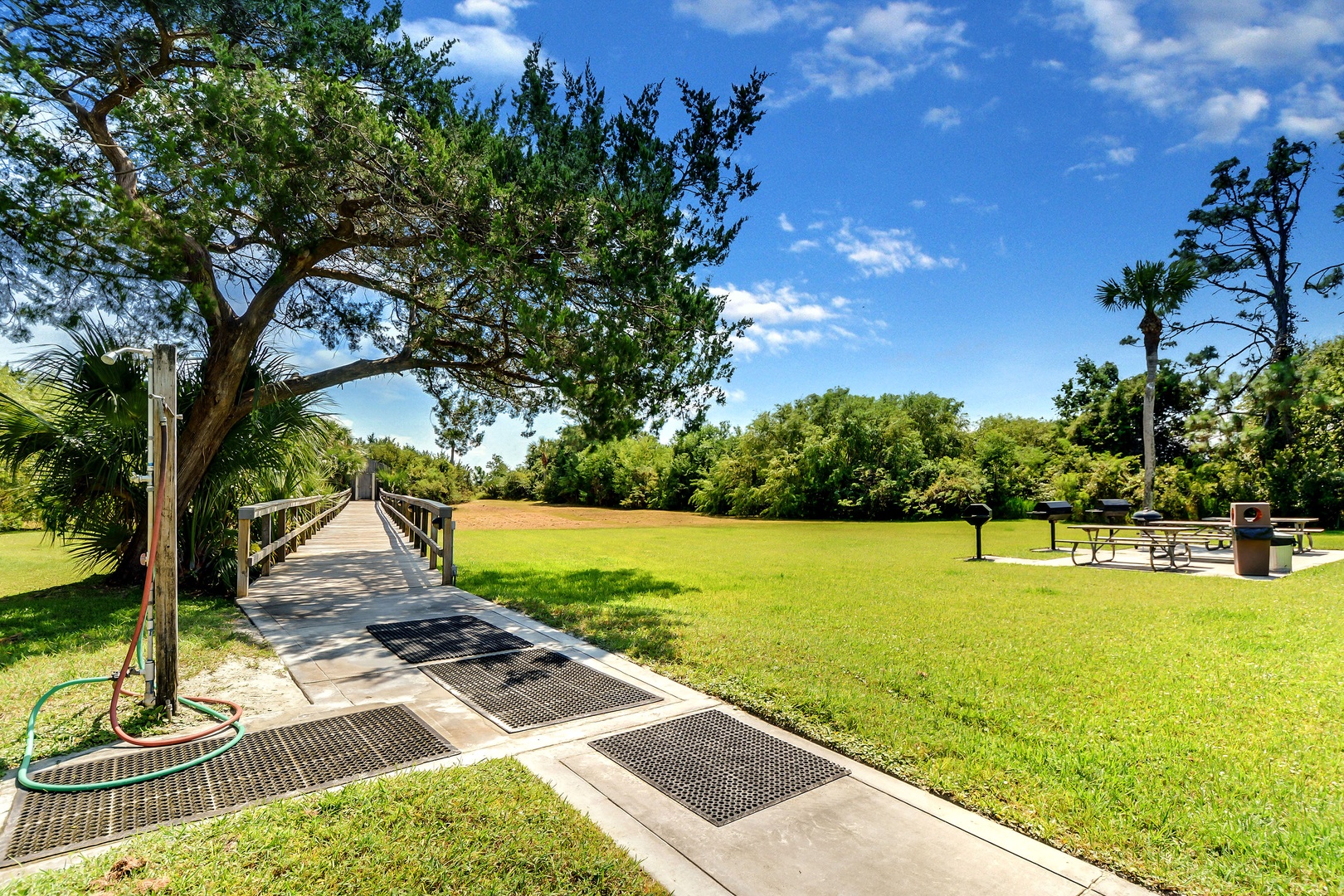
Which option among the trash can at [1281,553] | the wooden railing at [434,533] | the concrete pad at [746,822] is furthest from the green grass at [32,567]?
the trash can at [1281,553]

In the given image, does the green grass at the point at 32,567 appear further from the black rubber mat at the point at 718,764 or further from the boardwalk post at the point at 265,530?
the black rubber mat at the point at 718,764

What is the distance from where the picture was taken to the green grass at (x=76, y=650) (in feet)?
11.3

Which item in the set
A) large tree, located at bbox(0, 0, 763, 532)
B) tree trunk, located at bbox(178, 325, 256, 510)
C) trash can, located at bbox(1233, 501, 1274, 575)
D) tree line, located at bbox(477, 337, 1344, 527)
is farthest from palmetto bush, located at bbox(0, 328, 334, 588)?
trash can, located at bbox(1233, 501, 1274, 575)

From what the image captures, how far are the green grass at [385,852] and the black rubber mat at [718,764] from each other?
507 millimetres

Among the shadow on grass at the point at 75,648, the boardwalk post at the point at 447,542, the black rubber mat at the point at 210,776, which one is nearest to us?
the black rubber mat at the point at 210,776

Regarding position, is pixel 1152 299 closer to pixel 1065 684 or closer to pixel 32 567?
pixel 1065 684

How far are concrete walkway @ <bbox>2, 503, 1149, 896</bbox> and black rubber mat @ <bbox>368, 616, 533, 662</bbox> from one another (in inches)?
12.1

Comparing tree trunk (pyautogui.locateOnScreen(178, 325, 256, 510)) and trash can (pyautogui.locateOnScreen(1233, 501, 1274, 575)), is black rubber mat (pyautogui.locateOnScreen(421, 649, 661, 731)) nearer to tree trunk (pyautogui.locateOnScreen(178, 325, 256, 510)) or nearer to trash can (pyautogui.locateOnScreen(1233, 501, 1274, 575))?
tree trunk (pyautogui.locateOnScreen(178, 325, 256, 510))

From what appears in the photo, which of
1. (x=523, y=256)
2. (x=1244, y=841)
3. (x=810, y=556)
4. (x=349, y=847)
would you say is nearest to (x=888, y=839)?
(x=1244, y=841)

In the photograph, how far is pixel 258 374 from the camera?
8258mm

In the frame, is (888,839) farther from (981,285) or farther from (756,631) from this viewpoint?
(981,285)

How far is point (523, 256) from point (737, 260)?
10.5ft

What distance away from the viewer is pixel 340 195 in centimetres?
742

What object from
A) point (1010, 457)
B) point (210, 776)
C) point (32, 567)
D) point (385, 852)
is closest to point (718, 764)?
point (385, 852)
